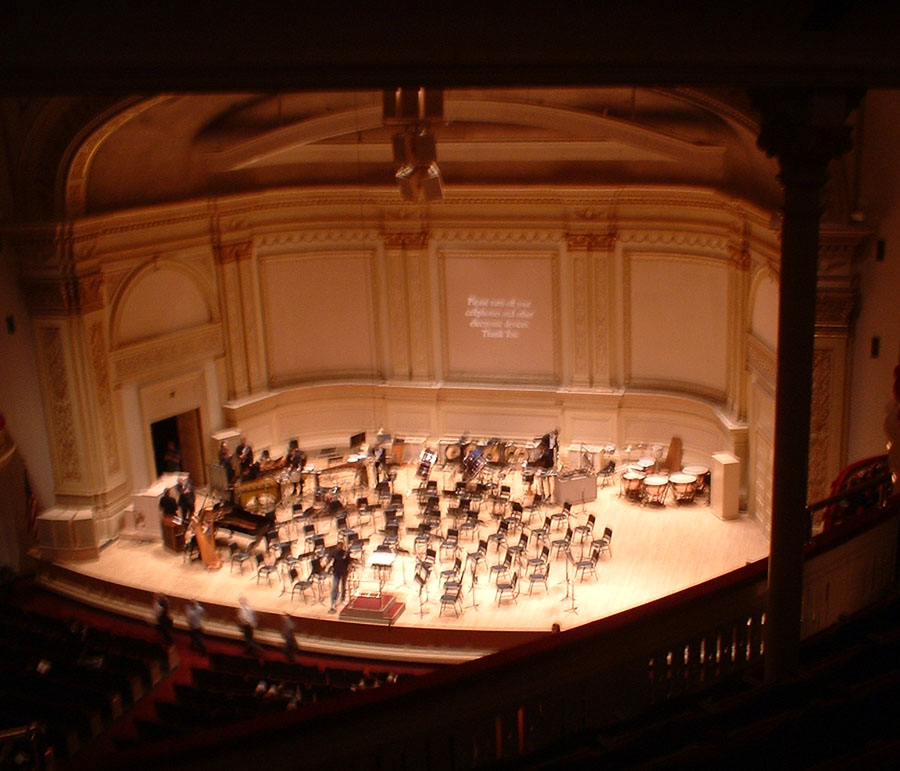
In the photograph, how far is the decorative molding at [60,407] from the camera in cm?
1736

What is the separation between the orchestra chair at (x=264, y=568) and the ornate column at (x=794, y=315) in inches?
425

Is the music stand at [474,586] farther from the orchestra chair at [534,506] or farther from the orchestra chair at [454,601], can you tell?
the orchestra chair at [534,506]

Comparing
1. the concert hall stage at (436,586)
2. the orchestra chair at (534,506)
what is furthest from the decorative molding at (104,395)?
the orchestra chair at (534,506)

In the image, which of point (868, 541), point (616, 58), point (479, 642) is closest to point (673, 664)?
point (868, 541)

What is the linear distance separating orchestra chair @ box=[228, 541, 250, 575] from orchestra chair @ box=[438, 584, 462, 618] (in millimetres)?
3532

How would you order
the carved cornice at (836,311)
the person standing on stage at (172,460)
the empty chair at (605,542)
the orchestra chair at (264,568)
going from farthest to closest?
the person standing on stage at (172,460) → the empty chair at (605,542) → the orchestra chair at (264,568) → the carved cornice at (836,311)

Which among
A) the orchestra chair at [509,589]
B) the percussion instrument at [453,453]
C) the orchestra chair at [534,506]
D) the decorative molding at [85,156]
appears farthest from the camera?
the percussion instrument at [453,453]

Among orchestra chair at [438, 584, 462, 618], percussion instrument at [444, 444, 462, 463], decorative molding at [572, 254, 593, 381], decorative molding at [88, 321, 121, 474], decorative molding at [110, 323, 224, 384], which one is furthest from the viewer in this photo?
decorative molding at [572, 254, 593, 381]

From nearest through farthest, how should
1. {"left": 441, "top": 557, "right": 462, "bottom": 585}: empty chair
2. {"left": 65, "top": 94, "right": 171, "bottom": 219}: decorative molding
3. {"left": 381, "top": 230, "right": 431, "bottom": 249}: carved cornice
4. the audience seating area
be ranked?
the audience seating area < {"left": 441, "top": 557, "right": 462, "bottom": 585}: empty chair < {"left": 65, "top": 94, "right": 171, "bottom": 219}: decorative molding < {"left": 381, "top": 230, "right": 431, "bottom": 249}: carved cornice

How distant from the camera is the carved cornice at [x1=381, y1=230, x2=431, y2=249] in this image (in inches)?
849

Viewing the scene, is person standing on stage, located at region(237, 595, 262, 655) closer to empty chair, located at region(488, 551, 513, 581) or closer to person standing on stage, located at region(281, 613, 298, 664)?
person standing on stage, located at region(281, 613, 298, 664)

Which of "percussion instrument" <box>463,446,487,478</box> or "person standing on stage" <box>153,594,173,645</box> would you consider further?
"percussion instrument" <box>463,446,487,478</box>

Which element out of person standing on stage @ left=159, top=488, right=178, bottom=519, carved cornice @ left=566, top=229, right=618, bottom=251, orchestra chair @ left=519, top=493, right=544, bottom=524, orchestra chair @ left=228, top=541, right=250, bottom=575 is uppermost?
carved cornice @ left=566, top=229, right=618, bottom=251

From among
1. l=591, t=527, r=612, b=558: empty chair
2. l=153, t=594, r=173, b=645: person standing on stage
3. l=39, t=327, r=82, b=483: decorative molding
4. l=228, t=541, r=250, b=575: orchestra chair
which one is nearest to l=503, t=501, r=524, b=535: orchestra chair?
l=591, t=527, r=612, b=558: empty chair
